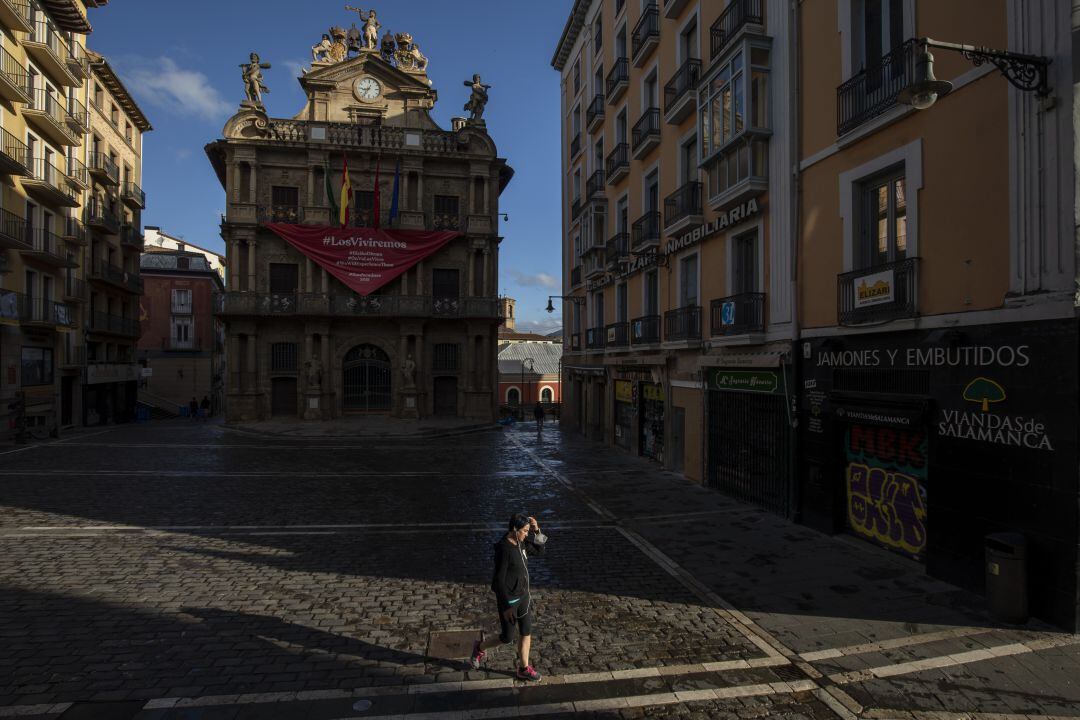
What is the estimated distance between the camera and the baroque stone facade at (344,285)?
31.5 metres

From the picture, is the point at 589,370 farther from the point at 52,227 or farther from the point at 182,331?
the point at 182,331

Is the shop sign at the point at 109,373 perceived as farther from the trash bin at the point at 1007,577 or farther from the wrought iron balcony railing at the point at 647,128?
the trash bin at the point at 1007,577

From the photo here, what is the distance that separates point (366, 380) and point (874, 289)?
93.6ft

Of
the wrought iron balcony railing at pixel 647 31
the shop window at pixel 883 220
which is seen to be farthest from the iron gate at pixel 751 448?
the wrought iron balcony railing at pixel 647 31

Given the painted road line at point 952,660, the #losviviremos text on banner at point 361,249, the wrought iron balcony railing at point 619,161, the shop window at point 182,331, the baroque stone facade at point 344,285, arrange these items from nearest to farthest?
1. the painted road line at point 952,660
2. the wrought iron balcony railing at point 619,161
3. the #losviviremos text on banner at point 361,249
4. the baroque stone facade at point 344,285
5. the shop window at point 182,331

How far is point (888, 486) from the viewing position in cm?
934

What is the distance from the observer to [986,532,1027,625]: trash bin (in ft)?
21.9

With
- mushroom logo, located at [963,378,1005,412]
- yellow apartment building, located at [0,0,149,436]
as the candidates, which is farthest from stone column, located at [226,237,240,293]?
mushroom logo, located at [963,378,1005,412]

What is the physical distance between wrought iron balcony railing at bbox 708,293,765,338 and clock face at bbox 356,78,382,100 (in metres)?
28.0

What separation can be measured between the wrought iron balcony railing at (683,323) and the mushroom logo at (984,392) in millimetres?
7939

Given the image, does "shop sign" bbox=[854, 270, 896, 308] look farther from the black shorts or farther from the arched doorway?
the arched doorway

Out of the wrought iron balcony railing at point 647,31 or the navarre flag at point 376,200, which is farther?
the navarre flag at point 376,200

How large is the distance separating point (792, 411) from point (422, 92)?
3090 centimetres

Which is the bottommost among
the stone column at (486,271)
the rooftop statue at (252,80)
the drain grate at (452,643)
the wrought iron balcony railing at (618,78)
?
the drain grate at (452,643)
